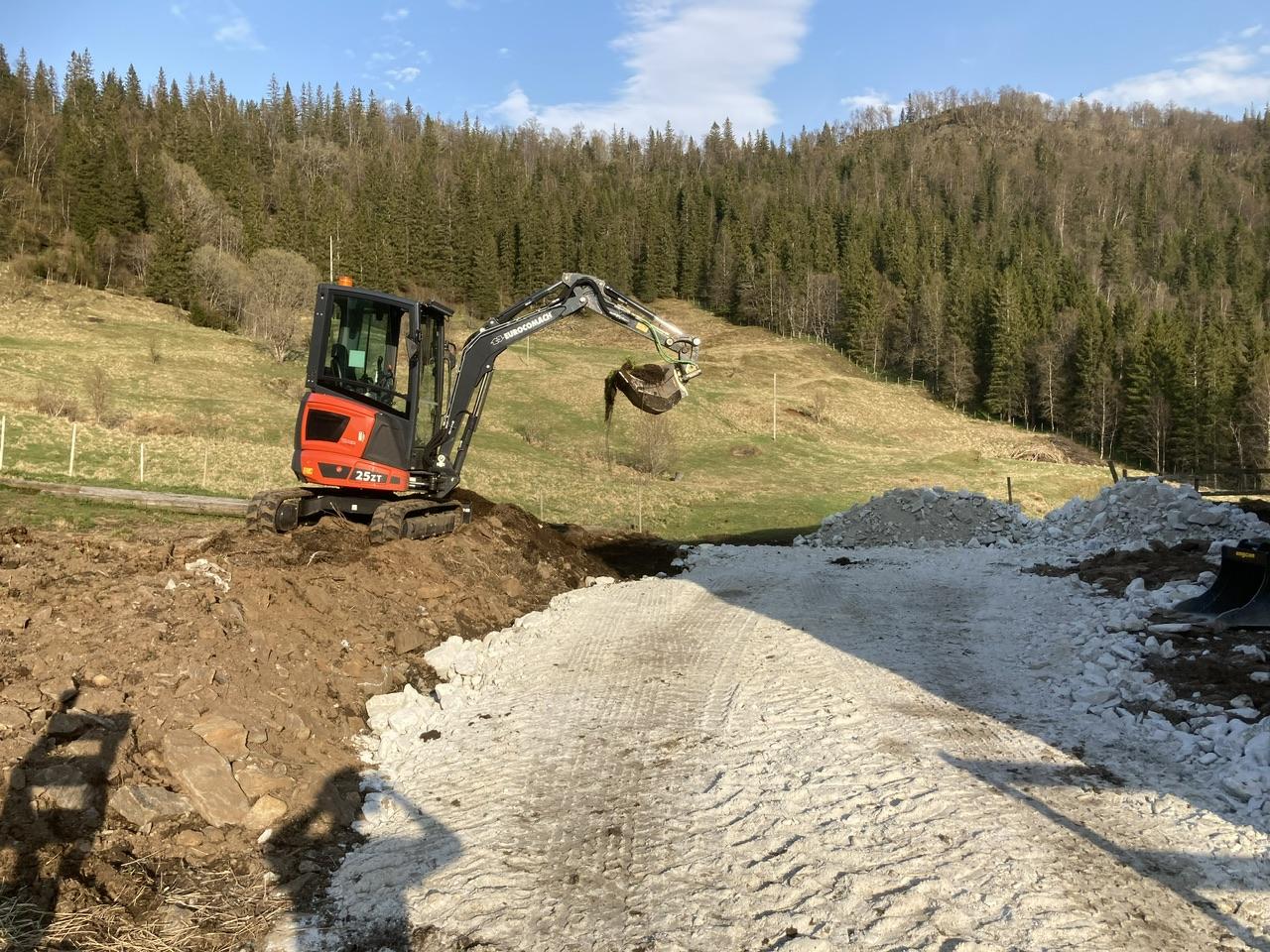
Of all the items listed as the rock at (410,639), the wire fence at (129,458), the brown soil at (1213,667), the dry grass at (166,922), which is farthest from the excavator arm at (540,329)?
the wire fence at (129,458)

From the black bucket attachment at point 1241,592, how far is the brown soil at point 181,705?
29.2 ft

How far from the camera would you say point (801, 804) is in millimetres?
5766

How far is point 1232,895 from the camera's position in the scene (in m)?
4.61

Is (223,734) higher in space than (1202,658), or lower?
lower

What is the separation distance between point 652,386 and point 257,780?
9.82 m

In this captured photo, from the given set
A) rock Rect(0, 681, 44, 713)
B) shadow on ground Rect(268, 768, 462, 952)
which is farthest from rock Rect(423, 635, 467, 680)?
rock Rect(0, 681, 44, 713)

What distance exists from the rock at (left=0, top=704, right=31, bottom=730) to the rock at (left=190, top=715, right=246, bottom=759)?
3.36 ft

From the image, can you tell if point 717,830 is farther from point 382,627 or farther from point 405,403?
point 405,403

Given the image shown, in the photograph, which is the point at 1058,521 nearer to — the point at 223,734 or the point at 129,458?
the point at 223,734

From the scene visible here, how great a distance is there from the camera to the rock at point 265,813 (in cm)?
550


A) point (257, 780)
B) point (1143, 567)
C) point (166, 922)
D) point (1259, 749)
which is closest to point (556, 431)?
point (1143, 567)

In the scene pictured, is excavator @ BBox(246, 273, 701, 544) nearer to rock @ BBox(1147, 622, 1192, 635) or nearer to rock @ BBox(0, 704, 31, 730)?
rock @ BBox(0, 704, 31, 730)

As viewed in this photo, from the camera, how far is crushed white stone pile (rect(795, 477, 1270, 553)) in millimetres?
15250

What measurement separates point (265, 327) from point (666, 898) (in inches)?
2623
